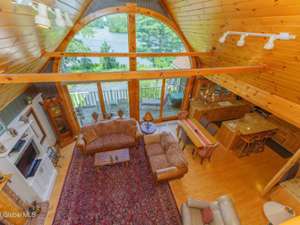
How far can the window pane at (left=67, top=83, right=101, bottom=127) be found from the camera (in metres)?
4.90

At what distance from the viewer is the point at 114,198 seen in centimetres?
341

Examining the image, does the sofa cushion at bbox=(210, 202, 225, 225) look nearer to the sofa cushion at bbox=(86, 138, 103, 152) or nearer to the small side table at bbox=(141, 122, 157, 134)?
the small side table at bbox=(141, 122, 157, 134)

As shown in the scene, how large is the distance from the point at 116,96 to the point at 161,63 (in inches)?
83.5

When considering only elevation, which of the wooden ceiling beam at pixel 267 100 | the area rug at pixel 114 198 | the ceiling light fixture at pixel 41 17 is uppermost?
the ceiling light fixture at pixel 41 17

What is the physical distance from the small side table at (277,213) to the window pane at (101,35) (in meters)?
5.71

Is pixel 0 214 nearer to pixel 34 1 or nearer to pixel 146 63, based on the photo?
pixel 34 1

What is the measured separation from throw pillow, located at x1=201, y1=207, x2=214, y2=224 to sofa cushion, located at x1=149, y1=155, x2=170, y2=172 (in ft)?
4.11

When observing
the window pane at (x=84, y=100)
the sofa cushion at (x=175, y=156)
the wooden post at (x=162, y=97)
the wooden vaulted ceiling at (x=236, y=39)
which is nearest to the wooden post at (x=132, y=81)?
the wooden post at (x=162, y=97)

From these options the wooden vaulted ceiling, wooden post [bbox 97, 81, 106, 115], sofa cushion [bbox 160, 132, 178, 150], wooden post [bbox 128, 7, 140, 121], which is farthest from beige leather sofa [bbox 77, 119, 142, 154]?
the wooden vaulted ceiling

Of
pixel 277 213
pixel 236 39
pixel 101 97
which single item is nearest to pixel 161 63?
pixel 101 97

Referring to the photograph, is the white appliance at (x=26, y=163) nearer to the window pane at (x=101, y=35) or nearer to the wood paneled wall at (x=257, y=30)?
the window pane at (x=101, y=35)

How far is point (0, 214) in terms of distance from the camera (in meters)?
2.56

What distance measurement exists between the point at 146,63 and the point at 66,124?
355cm

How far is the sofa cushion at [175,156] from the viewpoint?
3.53 metres
